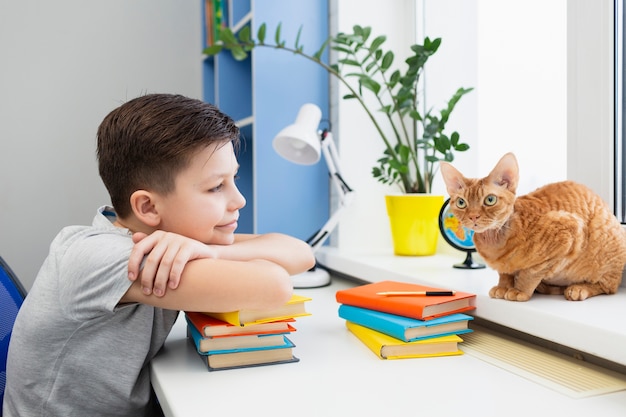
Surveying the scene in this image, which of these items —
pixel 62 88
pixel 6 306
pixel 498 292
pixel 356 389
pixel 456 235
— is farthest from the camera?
pixel 62 88

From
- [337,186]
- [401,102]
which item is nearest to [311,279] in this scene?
[337,186]

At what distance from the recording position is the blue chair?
108cm

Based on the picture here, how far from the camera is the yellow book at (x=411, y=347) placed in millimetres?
894

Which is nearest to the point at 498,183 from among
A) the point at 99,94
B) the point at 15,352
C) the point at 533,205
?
the point at 533,205

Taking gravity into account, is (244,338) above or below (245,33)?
below

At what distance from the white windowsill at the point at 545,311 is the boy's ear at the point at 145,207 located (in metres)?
0.57

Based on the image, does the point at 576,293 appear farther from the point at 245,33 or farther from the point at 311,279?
the point at 245,33

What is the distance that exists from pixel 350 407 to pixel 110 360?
0.39 meters

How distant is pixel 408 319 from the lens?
0.92m

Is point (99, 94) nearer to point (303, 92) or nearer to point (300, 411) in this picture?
point (303, 92)

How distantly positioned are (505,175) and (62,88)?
1977 mm

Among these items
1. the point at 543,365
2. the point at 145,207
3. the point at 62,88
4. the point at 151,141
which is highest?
the point at 62,88

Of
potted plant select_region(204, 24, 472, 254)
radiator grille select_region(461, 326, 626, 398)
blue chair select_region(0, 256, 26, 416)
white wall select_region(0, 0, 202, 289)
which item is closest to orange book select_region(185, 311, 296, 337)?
radiator grille select_region(461, 326, 626, 398)

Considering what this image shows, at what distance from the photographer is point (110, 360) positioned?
2.83 ft
